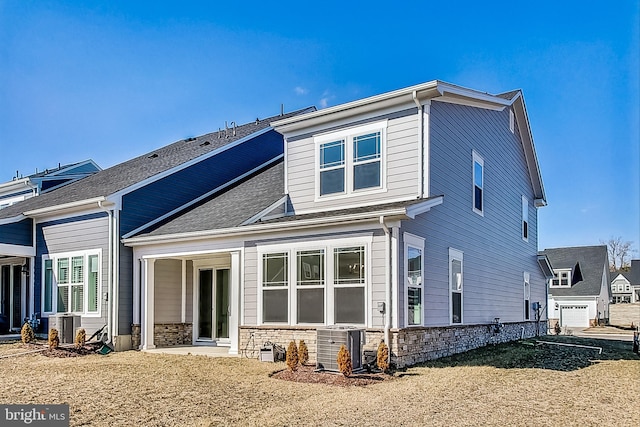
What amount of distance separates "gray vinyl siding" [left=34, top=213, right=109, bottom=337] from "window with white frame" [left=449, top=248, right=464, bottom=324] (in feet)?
28.6

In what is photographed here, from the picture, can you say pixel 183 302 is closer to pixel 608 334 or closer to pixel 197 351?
pixel 197 351

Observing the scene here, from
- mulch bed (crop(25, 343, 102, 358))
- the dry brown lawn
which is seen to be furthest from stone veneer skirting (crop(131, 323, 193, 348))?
the dry brown lawn

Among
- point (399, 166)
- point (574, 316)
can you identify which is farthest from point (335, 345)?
point (574, 316)

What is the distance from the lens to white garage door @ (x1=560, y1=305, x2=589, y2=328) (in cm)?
4062

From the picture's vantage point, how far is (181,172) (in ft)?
54.1

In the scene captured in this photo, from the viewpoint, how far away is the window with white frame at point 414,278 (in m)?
10.9

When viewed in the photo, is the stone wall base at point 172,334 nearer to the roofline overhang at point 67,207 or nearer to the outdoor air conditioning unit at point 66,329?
the outdoor air conditioning unit at point 66,329

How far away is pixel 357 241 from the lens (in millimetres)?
10969

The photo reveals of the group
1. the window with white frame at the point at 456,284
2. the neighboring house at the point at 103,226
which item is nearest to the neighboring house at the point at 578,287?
the window with white frame at the point at 456,284

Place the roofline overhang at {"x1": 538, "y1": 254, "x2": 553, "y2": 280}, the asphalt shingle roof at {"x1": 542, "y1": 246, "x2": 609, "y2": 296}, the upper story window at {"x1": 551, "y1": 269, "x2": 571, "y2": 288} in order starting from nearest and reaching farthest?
the roofline overhang at {"x1": 538, "y1": 254, "x2": 553, "y2": 280} → the asphalt shingle roof at {"x1": 542, "y1": 246, "x2": 609, "y2": 296} → the upper story window at {"x1": 551, "y1": 269, "x2": 571, "y2": 288}

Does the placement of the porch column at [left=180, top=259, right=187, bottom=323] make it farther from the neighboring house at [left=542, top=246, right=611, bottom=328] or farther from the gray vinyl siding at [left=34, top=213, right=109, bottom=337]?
the neighboring house at [left=542, top=246, right=611, bottom=328]

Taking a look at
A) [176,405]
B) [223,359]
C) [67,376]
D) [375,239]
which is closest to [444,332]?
[375,239]

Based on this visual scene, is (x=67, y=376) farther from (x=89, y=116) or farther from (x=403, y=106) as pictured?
(x=89, y=116)

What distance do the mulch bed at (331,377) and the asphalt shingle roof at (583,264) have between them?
1422 inches
